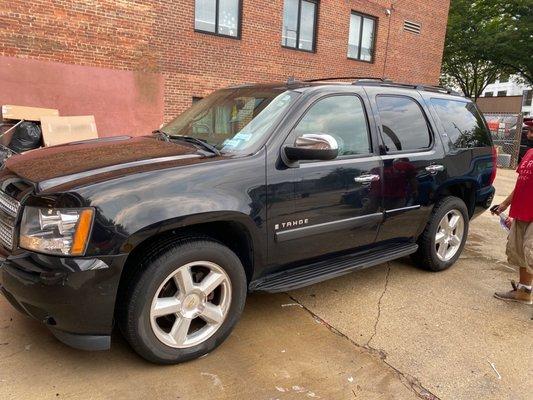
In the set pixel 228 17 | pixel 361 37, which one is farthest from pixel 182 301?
pixel 361 37

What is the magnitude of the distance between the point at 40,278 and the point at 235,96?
7.19 ft

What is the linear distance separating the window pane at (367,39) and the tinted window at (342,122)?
524 inches

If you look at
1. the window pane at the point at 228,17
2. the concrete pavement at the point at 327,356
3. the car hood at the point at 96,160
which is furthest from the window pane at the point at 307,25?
the car hood at the point at 96,160

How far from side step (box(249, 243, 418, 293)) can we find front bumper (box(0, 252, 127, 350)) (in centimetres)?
103

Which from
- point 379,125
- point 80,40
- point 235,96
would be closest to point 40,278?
point 235,96

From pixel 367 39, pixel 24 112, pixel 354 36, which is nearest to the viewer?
pixel 24 112

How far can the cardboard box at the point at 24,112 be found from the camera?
891 centimetres

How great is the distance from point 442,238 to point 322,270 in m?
1.83

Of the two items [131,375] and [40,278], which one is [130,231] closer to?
[40,278]

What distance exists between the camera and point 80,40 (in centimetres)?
987

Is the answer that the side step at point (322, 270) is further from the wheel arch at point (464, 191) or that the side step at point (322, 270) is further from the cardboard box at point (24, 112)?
the cardboard box at point (24, 112)

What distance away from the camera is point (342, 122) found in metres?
3.76

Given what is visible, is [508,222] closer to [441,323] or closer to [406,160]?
[406,160]

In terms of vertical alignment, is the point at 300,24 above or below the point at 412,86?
above
